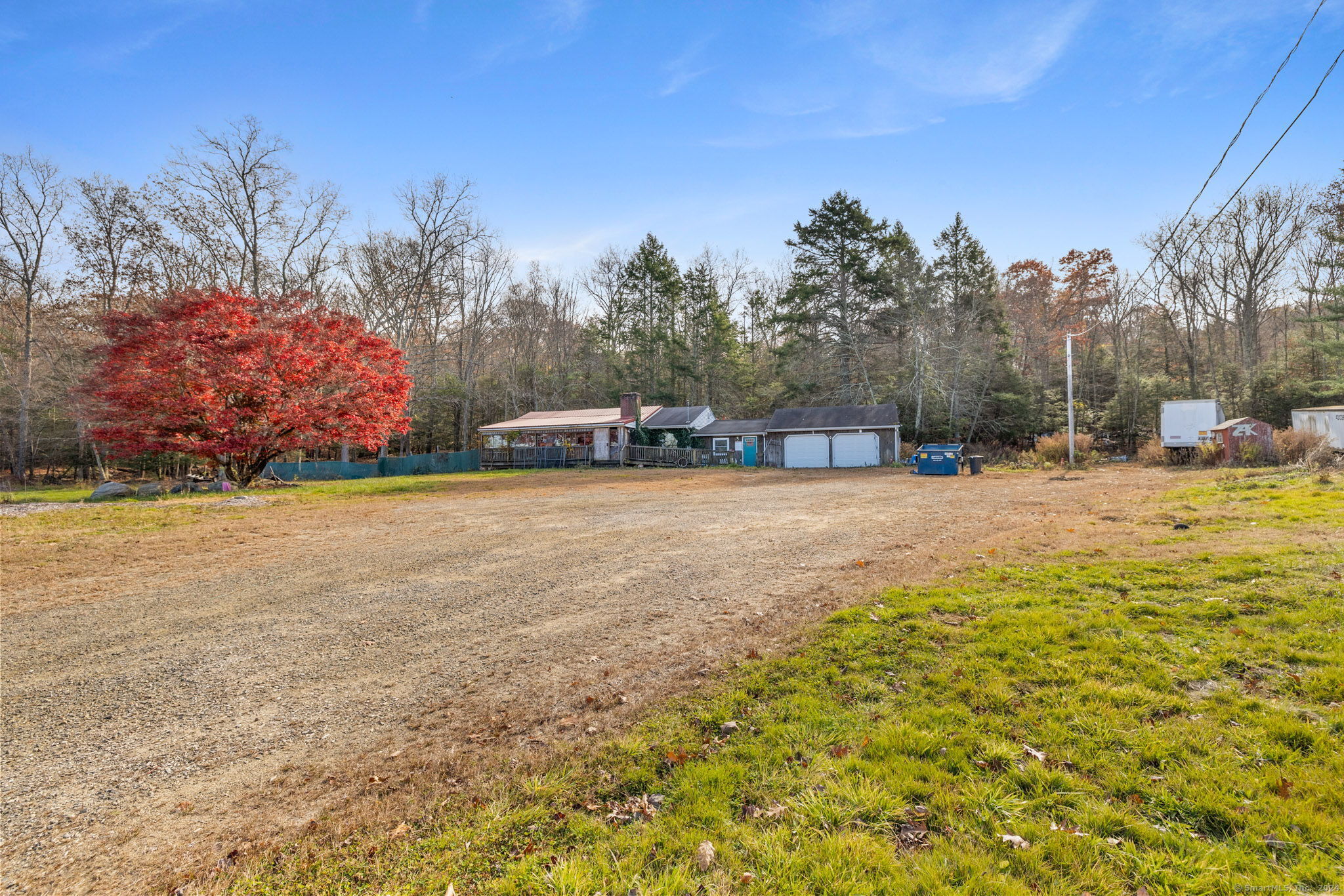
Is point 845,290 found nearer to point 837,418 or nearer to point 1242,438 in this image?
point 837,418

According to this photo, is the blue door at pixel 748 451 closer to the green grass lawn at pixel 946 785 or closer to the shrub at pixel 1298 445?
the shrub at pixel 1298 445

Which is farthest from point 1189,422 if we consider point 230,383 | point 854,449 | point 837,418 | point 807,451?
point 230,383

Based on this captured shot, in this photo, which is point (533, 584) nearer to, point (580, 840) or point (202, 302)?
point (580, 840)

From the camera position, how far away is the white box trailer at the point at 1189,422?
2209 cm

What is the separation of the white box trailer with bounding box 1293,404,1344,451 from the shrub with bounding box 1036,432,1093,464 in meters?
6.83

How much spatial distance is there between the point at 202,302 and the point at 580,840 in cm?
2147

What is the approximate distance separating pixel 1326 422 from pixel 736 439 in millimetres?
23452

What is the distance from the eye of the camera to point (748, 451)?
3250 cm

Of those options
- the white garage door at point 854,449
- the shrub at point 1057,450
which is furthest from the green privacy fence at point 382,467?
the shrub at point 1057,450

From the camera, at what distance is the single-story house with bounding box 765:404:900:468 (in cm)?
2941

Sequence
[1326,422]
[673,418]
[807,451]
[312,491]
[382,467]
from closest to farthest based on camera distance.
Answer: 1. [312,491]
2. [1326,422]
3. [382,467]
4. [807,451]
5. [673,418]

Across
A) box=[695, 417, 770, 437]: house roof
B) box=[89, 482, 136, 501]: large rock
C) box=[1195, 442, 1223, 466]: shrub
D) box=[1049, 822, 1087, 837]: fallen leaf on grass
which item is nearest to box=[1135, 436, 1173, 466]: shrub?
box=[1195, 442, 1223, 466]: shrub

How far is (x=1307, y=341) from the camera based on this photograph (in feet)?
79.8

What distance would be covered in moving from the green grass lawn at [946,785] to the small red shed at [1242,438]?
21973 millimetres
